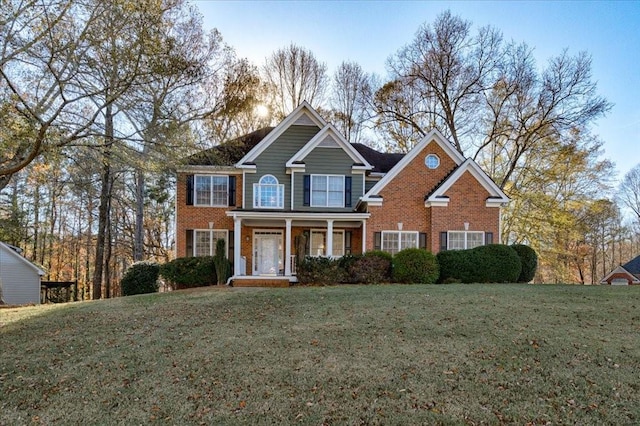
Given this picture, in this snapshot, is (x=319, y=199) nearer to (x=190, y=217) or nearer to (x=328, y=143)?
(x=328, y=143)

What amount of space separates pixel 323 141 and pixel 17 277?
20269 millimetres

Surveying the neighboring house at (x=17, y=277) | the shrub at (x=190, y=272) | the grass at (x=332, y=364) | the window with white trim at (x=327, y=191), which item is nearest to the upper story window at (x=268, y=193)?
the window with white trim at (x=327, y=191)

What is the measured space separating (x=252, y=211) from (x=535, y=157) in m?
18.0

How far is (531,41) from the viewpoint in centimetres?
2225

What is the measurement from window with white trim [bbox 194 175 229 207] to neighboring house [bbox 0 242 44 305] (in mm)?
13455

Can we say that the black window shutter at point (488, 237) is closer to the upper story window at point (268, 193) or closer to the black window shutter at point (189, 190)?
the upper story window at point (268, 193)

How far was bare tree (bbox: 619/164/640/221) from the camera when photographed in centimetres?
3592

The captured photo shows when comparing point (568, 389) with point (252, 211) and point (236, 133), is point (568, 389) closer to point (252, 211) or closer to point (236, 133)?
point (252, 211)

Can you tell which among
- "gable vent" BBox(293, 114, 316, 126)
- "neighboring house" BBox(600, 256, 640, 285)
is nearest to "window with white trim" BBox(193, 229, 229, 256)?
"gable vent" BBox(293, 114, 316, 126)

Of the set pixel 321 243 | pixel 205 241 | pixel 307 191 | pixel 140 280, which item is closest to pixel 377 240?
pixel 321 243

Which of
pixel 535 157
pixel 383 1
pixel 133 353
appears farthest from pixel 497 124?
pixel 133 353

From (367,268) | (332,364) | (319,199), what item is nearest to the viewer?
(332,364)

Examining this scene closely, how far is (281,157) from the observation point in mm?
17688

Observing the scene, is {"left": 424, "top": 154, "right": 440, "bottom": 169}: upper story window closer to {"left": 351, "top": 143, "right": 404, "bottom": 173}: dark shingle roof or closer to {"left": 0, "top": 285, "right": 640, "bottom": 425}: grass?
{"left": 351, "top": 143, "right": 404, "bottom": 173}: dark shingle roof
